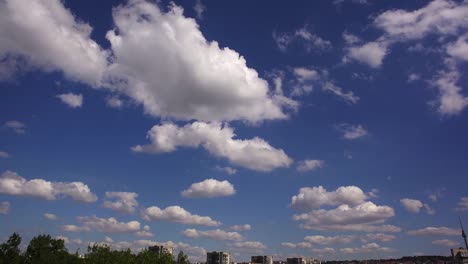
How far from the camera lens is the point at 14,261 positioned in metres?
88.5

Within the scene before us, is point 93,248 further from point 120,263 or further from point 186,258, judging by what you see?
point 186,258

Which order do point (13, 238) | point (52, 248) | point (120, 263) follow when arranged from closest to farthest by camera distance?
point (120, 263)
point (13, 238)
point (52, 248)

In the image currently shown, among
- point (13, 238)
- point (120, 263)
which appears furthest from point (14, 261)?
point (120, 263)

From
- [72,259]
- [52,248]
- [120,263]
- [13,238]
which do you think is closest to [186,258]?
[120,263]

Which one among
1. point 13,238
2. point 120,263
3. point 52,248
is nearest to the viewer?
point 120,263

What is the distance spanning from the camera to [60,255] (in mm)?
96438

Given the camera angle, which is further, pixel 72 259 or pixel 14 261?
pixel 72 259

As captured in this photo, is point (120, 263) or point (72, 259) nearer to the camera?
point (120, 263)

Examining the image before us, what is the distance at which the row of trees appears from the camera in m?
87.1

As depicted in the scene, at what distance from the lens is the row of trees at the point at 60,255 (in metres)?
87.1

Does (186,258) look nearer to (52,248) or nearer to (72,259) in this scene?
→ (72,259)

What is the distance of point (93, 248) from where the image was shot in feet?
296

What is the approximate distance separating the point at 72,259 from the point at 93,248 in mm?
9832

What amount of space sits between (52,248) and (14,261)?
1227 centimetres
